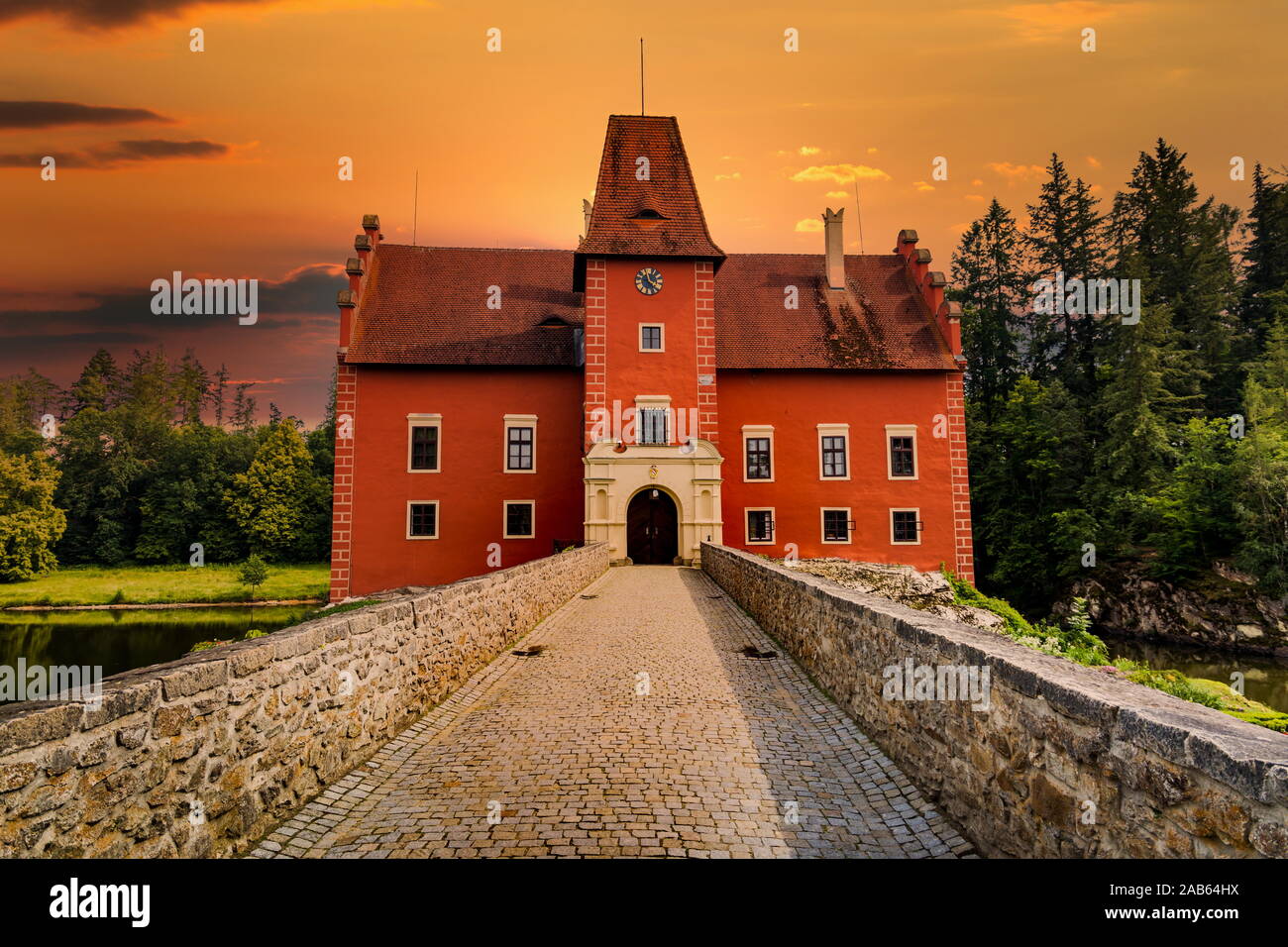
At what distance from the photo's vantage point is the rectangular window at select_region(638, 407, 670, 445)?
25.2 meters

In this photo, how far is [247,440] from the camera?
5988cm

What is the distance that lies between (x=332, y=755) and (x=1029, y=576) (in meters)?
34.3

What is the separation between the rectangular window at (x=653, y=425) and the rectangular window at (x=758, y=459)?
4036 mm

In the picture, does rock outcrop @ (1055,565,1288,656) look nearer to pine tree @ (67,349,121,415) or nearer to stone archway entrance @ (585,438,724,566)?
stone archway entrance @ (585,438,724,566)

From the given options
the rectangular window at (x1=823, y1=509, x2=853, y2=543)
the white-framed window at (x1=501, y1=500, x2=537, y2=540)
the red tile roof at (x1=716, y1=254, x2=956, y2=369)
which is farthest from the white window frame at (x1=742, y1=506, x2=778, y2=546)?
the white-framed window at (x1=501, y1=500, x2=537, y2=540)

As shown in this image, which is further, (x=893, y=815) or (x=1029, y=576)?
(x=1029, y=576)

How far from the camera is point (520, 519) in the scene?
88.3ft

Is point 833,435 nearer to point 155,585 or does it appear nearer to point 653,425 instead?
point 653,425

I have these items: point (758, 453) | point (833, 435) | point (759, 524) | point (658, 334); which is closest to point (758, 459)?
point (758, 453)

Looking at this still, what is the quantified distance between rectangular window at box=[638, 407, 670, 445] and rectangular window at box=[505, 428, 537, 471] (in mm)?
4618

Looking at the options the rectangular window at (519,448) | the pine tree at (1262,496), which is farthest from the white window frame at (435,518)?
the pine tree at (1262,496)

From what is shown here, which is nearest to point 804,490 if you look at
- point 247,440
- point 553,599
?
point 553,599
